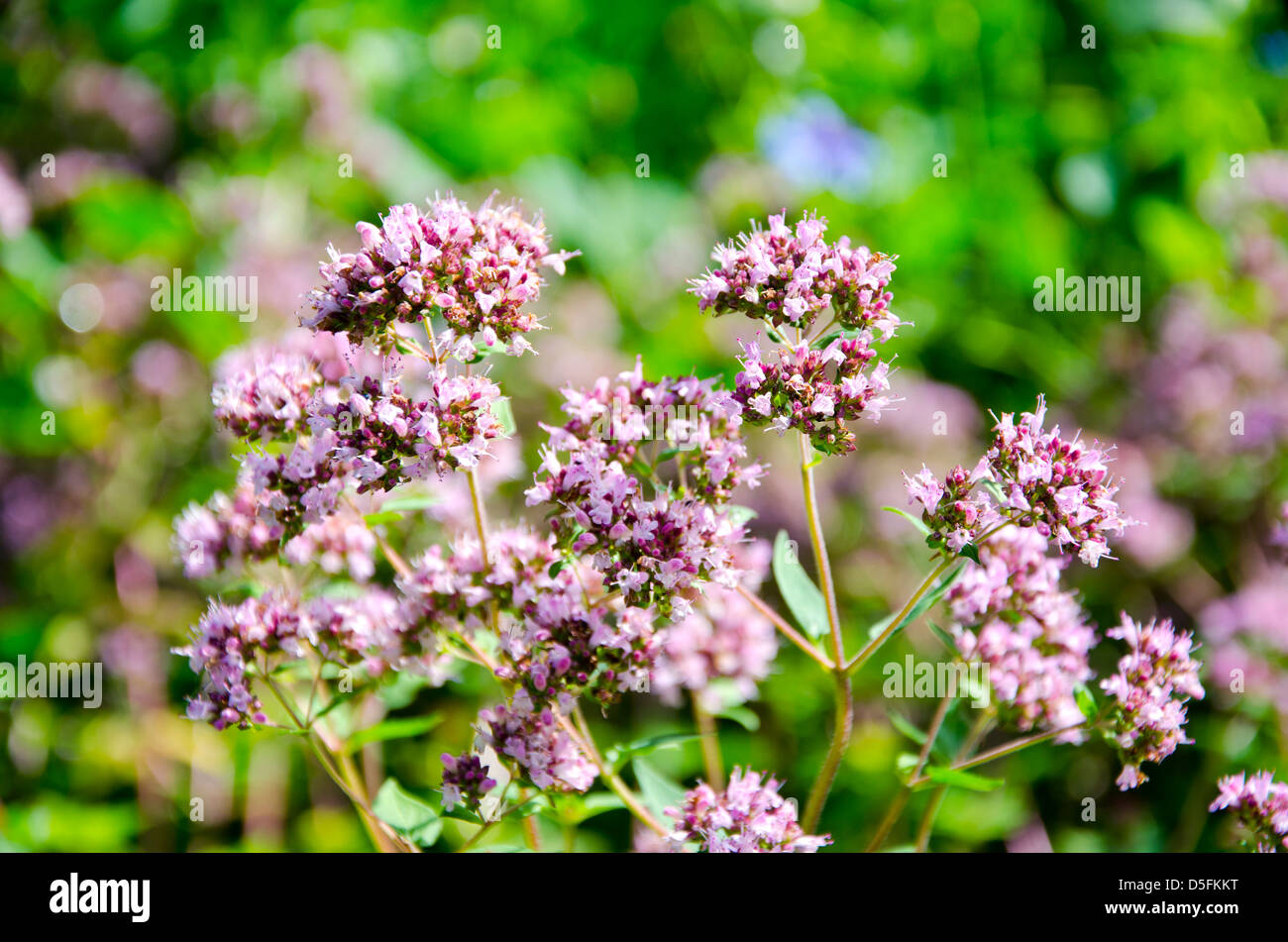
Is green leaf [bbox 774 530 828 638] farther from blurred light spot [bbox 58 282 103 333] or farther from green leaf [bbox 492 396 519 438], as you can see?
blurred light spot [bbox 58 282 103 333]

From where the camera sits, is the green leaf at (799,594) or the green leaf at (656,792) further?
the green leaf at (656,792)

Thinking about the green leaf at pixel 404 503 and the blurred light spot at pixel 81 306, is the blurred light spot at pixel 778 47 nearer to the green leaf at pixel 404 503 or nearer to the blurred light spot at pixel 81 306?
the blurred light spot at pixel 81 306

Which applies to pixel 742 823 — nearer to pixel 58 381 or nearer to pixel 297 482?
pixel 297 482

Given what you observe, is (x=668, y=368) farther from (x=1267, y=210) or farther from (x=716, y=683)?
(x=1267, y=210)

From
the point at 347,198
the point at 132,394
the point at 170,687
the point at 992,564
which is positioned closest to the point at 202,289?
the point at 132,394

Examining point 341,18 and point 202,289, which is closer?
point 202,289

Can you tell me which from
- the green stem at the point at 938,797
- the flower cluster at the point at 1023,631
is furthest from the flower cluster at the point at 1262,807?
the green stem at the point at 938,797
